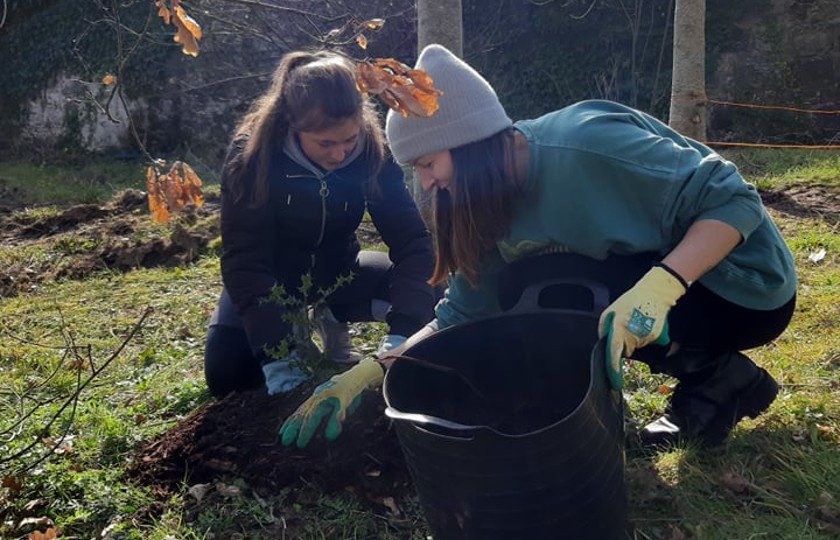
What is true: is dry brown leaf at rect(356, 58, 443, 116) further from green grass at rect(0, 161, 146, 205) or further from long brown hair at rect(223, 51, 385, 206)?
green grass at rect(0, 161, 146, 205)

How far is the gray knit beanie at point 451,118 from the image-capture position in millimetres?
1825

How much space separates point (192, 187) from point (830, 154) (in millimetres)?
7291

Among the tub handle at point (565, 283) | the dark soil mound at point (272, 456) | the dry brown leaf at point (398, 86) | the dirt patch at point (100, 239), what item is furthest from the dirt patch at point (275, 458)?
the dirt patch at point (100, 239)

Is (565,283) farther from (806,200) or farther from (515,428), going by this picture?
(806,200)

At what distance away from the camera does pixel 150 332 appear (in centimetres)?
405

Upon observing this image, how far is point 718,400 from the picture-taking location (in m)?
2.17

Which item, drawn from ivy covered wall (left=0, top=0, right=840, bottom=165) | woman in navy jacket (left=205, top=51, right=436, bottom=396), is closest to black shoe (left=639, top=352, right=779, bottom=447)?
woman in navy jacket (left=205, top=51, right=436, bottom=396)

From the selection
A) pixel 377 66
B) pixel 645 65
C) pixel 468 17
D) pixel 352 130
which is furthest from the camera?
pixel 468 17

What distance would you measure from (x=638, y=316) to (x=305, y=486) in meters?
1.06

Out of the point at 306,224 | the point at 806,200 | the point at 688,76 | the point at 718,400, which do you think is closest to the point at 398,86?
the point at 718,400

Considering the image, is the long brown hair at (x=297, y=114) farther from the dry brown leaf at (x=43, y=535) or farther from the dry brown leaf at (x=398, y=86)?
the dry brown leaf at (x=43, y=535)

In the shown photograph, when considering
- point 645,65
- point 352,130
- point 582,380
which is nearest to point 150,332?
point 352,130

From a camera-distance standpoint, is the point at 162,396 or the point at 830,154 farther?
the point at 830,154

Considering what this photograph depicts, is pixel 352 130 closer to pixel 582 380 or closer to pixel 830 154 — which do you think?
pixel 582 380
